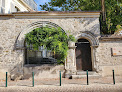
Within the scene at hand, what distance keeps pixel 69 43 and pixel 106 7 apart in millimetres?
6801

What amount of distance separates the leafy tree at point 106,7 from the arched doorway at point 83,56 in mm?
2390

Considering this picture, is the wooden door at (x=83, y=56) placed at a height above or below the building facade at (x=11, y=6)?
below

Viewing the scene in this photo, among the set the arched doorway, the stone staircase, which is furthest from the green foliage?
the stone staircase

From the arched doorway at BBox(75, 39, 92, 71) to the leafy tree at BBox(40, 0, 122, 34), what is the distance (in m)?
2.39

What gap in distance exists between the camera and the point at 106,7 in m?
12.1

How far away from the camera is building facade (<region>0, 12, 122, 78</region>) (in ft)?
26.5

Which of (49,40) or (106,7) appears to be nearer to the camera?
(49,40)

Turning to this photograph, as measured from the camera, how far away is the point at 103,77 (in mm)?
8172

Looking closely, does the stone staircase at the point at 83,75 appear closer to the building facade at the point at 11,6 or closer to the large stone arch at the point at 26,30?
the large stone arch at the point at 26,30

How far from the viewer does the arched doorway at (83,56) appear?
28.6 feet

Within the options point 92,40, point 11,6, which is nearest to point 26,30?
point 11,6

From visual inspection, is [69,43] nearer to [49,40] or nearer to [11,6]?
[49,40]

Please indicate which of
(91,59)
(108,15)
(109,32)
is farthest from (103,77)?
(108,15)

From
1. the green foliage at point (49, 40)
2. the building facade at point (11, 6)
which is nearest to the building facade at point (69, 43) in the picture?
the green foliage at point (49, 40)
